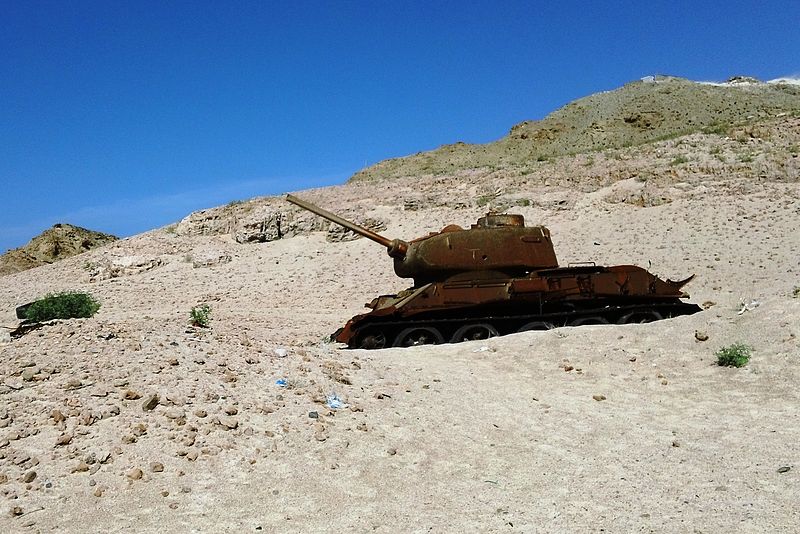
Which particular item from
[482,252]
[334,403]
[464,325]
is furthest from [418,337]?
[334,403]

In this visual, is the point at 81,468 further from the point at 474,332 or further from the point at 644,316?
the point at 644,316

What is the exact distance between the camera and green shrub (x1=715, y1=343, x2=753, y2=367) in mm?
9613

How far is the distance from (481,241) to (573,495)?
822 cm

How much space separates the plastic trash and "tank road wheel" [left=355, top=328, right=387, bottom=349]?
4.81 metres

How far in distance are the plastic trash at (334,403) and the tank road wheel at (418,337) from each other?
5.00m

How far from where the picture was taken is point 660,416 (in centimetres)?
818

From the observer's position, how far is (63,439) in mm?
5980

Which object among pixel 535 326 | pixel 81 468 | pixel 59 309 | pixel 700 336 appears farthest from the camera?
pixel 59 309

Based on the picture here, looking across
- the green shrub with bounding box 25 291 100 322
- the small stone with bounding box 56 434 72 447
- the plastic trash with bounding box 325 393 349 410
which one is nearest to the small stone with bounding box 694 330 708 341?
the plastic trash with bounding box 325 393 349 410

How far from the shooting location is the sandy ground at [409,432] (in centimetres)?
535

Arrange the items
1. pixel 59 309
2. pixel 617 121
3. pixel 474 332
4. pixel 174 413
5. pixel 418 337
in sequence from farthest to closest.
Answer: pixel 617 121
pixel 59 309
pixel 474 332
pixel 418 337
pixel 174 413

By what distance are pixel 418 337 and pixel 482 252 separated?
87.4 inches

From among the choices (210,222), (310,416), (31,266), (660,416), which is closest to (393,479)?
(310,416)

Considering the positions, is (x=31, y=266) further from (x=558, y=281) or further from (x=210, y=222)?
(x=558, y=281)
